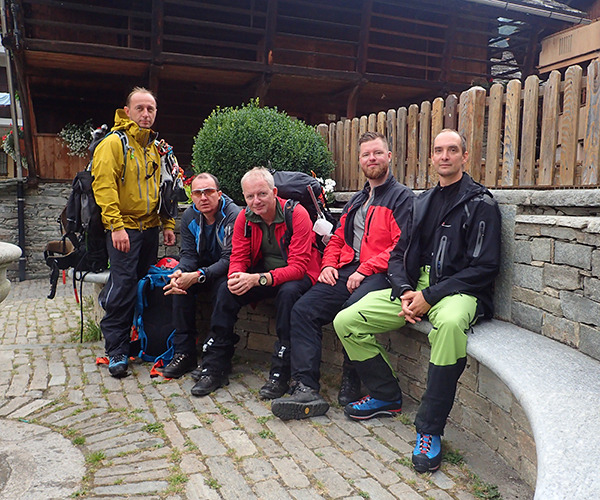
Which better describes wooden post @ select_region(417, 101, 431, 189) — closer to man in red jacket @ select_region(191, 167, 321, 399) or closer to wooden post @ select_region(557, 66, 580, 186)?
man in red jacket @ select_region(191, 167, 321, 399)

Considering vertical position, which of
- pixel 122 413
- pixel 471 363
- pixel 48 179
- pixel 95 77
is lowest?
pixel 122 413

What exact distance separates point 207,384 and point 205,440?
0.75m

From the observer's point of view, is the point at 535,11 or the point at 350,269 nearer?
the point at 350,269

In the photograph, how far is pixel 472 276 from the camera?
9.70 feet

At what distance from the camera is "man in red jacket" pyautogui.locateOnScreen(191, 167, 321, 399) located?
373cm

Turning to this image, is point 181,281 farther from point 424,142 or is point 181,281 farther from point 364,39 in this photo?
point 364,39

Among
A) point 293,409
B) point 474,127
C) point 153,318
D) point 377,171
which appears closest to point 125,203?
point 153,318

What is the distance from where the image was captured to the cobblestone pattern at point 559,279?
8.34ft

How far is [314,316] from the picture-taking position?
11.7 ft

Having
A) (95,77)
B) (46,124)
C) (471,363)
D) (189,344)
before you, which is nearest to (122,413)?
(189,344)

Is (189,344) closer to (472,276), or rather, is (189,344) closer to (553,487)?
(472,276)

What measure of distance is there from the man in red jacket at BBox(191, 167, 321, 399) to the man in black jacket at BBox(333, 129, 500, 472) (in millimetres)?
613

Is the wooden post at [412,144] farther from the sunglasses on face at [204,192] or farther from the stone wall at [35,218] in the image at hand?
the stone wall at [35,218]

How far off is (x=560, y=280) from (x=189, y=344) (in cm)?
280
